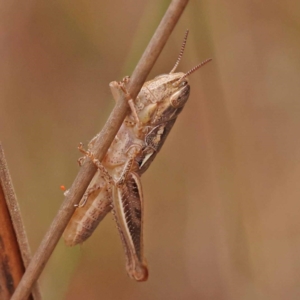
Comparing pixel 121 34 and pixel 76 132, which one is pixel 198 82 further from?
pixel 76 132

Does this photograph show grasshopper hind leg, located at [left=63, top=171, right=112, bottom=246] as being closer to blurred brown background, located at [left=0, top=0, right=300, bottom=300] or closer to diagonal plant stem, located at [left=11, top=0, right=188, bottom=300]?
diagonal plant stem, located at [left=11, top=0, right=188, bottom=300]

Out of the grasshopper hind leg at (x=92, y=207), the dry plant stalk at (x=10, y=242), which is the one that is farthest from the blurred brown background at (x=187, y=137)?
the dry plant stalk at (x=10, y=242)

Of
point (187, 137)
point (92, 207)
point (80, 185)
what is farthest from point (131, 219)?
point (187, 137)

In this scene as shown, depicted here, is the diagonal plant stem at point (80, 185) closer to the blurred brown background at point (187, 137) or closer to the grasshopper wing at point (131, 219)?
the grasshopper wing at point (131, 219)

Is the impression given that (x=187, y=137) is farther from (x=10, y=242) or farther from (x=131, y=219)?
(x=10, y=242)

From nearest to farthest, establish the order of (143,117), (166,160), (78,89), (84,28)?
(143,117), (84,28), (78,89), (166,160)

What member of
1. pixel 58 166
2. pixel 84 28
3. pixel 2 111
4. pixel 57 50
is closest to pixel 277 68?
pixel 84 28

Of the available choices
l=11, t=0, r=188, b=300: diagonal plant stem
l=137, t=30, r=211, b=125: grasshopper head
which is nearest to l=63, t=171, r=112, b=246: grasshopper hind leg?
l=137, t=30, r=211, b=125: grasshopper head
